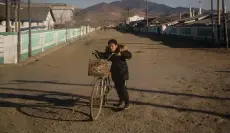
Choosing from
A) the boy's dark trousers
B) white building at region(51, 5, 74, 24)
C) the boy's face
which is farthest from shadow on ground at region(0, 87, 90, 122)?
white building at region(51, 5, 74, 24)

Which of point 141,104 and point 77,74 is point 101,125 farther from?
point 77,74

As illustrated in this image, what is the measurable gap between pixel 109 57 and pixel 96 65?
553 millimetres

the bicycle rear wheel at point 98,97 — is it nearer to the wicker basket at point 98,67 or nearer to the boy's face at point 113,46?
the wicker basket at point 98,67

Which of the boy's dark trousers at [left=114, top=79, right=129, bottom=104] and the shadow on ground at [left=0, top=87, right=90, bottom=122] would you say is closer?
the shadow on ground at [left=0, top=87, right=90, bottom=122]

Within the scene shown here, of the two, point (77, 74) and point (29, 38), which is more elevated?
point (29, 38)

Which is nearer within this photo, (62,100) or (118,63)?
(118,63)

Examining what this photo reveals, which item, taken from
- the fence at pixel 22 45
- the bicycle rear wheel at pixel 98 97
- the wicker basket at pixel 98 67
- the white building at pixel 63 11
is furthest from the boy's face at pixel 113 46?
the white building at pixel 63 11

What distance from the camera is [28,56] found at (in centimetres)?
1934

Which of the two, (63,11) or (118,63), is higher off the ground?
(63,11)

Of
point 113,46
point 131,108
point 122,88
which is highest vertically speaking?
point 113,46

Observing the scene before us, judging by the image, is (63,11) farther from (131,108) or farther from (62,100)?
(131,108)

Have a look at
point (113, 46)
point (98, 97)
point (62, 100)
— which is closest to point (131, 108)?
point (98, 97)

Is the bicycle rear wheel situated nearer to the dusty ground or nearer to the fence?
the dusty ground

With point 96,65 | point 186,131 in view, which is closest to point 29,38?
point 96,65
